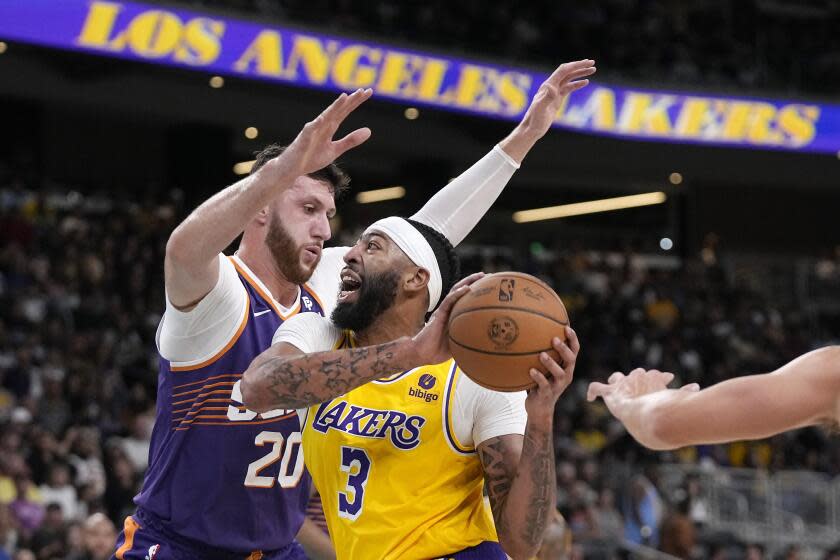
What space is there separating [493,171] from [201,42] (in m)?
12.7

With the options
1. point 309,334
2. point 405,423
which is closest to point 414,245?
point 309,334

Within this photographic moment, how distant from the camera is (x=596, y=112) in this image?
70.0 feet

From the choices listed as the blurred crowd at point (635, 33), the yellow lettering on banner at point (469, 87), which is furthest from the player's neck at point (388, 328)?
the yellow lettering on banner at point (469, 87)

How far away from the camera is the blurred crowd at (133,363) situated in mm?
11977

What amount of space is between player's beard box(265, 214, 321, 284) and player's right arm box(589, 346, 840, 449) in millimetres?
1880

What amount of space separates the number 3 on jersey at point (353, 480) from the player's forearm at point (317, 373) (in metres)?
0.39

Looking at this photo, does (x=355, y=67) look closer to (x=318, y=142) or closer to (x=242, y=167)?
(x=242, y=167)

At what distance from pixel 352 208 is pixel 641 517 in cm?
1201

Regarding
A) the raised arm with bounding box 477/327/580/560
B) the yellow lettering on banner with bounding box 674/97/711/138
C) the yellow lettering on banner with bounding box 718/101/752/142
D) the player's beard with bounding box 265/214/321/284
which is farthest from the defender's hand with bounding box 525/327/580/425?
the yellow lettering on banner with bounding box 718/101/752/142

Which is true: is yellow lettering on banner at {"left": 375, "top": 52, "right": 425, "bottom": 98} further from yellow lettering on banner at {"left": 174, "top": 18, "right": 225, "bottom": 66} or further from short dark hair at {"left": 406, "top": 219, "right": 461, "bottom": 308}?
short dark hair at {"left": 406, "top": 219, "right": 461, "bottom": 308}

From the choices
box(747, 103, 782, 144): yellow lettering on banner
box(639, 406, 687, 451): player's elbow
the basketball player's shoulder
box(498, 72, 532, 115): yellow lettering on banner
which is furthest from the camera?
box(747, 103, 782, 144): yellow lettering on banner

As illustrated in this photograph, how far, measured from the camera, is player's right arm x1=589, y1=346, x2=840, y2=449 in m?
3.15

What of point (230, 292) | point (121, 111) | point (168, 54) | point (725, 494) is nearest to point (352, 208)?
point (121, 111)

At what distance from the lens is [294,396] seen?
3.94 metres
